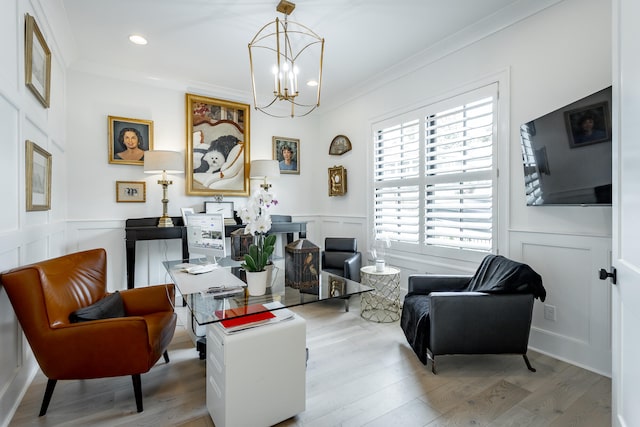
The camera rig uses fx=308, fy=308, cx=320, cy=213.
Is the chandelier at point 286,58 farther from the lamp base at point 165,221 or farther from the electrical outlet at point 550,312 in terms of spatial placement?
the electrical outlet at point 550,312

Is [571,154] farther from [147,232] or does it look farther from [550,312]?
[147,232]

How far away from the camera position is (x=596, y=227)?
2230 millimetres

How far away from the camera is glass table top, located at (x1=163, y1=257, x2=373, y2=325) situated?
66.4 inches

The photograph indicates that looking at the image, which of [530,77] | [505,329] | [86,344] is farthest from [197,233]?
[530,77]

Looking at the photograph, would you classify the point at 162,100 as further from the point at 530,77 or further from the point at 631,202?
the point at 631,202

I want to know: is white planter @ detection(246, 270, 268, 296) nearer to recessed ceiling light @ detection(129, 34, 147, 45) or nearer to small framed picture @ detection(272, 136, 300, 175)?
recessed ceiling light @ detection(129, 34, 147, 45)

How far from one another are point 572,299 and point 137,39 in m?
4.52

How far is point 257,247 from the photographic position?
6.40 ft

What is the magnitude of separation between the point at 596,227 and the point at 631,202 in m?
1.26

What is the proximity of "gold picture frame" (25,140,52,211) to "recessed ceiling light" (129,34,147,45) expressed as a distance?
1.38m

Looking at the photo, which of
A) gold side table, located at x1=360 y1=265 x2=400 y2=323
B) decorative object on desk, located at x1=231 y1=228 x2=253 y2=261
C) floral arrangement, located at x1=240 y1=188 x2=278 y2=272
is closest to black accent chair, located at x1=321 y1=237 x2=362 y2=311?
gold side table, located at x1=360 y1=265 x2=400 y2=323

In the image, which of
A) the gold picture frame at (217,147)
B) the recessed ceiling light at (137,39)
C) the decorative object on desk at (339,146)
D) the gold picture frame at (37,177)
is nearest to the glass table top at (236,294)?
the gold picture frame at (37,177)

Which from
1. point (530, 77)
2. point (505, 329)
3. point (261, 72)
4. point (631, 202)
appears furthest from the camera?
point (261, 72)

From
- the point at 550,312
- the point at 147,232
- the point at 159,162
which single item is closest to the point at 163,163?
the point at 159,162
